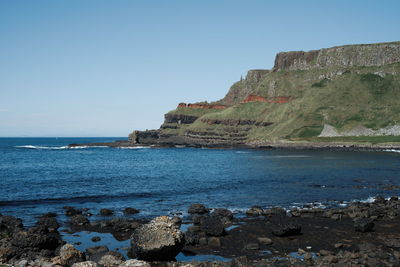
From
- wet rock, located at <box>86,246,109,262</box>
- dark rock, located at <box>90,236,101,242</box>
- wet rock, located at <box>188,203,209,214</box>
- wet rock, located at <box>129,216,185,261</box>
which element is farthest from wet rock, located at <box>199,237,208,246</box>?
wet rock, located at <box>188,203,209,214</box>

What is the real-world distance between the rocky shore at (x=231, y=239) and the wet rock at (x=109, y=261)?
0.05m

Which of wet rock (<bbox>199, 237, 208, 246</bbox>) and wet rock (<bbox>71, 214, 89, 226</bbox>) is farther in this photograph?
wet rock (<bbox>71, 214, 89, 226</bbox>)

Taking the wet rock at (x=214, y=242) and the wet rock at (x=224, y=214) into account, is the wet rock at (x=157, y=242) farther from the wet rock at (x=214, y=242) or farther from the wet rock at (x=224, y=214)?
the wet rock at (x=224, y=214)

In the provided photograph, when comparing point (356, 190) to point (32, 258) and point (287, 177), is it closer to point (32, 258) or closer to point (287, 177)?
point (287, 177)

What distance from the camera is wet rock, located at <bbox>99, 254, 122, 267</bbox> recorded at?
1892 centimetres

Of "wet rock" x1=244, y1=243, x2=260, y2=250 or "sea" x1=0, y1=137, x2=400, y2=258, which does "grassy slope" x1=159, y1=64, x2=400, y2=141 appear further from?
"wet rock" x1=244, y1=243, x2=260, y2=250

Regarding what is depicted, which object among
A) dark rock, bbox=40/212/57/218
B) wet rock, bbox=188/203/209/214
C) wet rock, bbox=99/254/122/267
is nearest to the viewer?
wet rock, bbox=99/254/122/267

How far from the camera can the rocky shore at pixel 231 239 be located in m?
20.1

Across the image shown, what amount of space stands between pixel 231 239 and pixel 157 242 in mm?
6782

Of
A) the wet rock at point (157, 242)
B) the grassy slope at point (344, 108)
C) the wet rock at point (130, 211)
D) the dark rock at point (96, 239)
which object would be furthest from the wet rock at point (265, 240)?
the grassy slope at point (344, 108)

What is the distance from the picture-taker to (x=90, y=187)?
52.7 m

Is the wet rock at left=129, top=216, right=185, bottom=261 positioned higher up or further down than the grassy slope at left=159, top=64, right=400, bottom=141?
further down

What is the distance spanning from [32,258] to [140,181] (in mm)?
38897

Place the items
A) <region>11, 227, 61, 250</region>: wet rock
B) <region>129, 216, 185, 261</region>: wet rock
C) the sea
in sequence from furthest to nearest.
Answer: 1. the sea
2. <region>11, 227, 61, 250</region>: wet rock
3. <region>129, 216, 185, 261</region>: wet rock
